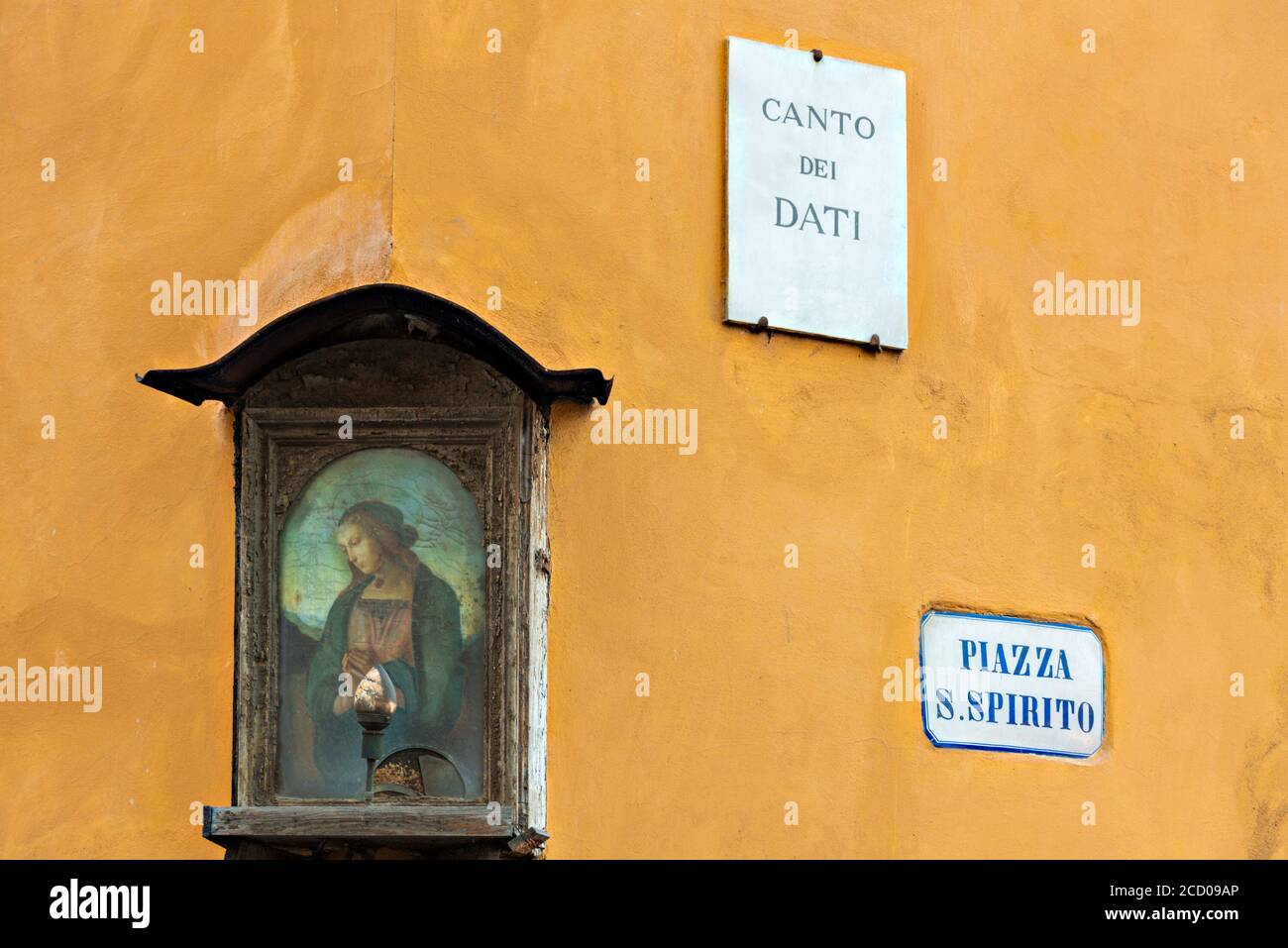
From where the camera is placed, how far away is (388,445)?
276 inches

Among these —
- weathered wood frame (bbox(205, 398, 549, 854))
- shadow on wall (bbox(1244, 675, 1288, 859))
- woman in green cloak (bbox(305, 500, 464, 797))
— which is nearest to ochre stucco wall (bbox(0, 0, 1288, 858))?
shadow on wall (bbox(1244, 675, 1288, 859))

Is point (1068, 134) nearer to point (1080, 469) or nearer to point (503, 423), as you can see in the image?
point (1080, 469)

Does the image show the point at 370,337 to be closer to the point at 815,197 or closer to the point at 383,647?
the point at 383,647

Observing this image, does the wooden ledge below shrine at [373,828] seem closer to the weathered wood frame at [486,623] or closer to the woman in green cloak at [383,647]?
the weathered wood frame at [486,623]

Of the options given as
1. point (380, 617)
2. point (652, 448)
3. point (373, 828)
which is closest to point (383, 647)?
point (380, 617)

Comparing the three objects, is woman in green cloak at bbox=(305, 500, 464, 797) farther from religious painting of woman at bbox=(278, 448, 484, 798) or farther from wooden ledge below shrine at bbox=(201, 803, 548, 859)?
wooden ledge below shrine at bbox=(201, 803, 548, 859)

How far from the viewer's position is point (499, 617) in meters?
6.88

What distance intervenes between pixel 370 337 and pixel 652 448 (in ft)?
2.93

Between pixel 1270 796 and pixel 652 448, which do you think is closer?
pixel 652 448

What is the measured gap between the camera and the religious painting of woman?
6.86 m

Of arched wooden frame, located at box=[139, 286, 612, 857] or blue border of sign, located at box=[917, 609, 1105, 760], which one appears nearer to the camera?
arched wooden frame, located at box=[139, 286, 612, 857]

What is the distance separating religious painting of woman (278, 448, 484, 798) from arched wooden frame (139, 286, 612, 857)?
5 cm
